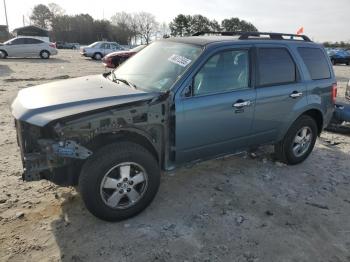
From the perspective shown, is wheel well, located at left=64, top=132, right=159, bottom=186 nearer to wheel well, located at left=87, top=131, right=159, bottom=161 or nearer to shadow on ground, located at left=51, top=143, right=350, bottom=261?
wheel well, located at left=87, top=131, right=159, bottom=161

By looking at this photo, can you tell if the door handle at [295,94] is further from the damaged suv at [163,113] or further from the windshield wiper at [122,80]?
the windshield wiper at [122,80]

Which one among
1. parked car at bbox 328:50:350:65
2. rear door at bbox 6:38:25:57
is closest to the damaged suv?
rear door at bbox 6:38:25:57

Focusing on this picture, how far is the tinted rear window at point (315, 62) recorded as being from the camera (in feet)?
17.0

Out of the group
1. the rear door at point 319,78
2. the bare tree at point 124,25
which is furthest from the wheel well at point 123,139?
the bare tree at point 124,25

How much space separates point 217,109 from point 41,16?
87.8m

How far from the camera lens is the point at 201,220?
3.84 m

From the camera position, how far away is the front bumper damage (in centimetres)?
320

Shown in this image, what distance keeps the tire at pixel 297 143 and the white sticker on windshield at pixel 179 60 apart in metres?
2.11

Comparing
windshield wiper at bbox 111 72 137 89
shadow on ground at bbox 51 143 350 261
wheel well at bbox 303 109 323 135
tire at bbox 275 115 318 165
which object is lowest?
shadow on ground at bbox 51 143 350 261

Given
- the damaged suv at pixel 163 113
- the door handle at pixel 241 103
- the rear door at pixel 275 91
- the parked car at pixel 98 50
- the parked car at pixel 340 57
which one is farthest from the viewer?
the parked car at pixel 340 57

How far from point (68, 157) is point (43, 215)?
0.94m

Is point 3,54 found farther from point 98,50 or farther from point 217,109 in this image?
point 217,109

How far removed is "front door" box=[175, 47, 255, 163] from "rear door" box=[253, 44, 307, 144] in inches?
7.7

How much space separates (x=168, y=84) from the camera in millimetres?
3881
